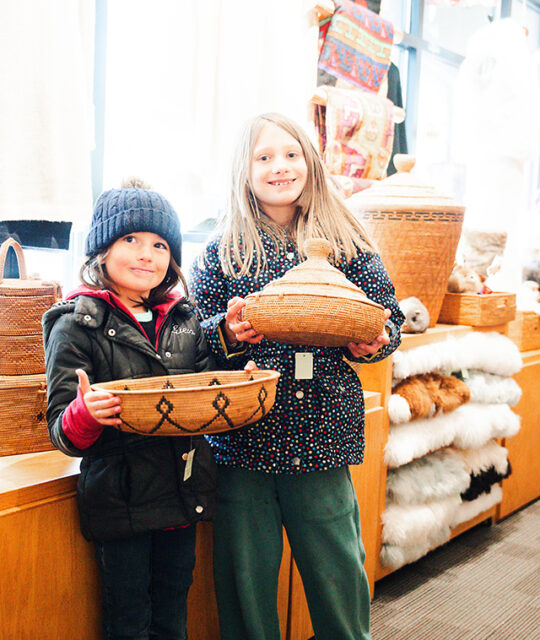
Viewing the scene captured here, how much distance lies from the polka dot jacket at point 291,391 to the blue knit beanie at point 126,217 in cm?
21

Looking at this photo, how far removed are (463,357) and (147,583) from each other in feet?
5.03

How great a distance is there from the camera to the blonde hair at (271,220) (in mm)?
1404

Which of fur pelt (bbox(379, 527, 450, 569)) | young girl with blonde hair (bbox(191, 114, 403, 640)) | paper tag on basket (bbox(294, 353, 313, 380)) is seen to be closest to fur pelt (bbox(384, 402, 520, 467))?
fur pelt (bbox(379, 527, 450, 569))

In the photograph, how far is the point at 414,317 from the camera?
222 cm

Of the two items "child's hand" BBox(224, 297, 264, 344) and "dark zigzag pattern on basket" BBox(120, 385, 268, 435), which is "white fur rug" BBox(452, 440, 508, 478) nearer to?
"child's hand" BBox(224, 297, 264, 344)

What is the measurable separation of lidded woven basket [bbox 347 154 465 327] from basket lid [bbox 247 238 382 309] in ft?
3.63

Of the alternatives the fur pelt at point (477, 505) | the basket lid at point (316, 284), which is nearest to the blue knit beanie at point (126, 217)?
the basket lid at point (316, 284)

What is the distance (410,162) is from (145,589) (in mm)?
1807

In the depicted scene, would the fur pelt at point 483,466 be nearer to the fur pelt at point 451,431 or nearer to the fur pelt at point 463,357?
the fur pelt at point 451,431

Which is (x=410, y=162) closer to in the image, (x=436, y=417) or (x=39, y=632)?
(x=436, y=417)

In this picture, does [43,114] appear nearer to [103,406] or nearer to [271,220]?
[271,220]

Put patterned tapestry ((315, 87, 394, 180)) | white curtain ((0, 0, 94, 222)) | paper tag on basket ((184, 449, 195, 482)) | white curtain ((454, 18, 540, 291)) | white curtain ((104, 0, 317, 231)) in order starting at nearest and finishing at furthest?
paper tag on basket ((184, 449, 195, 482)), white curtain ((0, 0, 94, 222)), white curtain ((104, 0, 317, 231)), patterned tapestry ((315, 87, 394, 180)), white curtain ((454, 18, 540, 291))

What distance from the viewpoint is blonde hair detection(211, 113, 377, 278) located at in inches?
55.3

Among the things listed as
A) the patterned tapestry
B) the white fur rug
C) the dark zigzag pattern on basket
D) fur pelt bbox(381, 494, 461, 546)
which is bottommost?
fur pelt bbox(381, 494, 461, 546)
